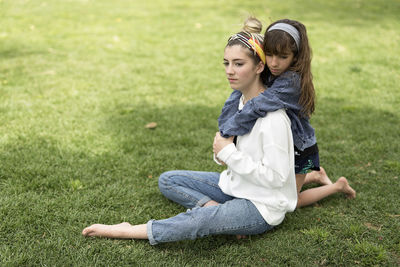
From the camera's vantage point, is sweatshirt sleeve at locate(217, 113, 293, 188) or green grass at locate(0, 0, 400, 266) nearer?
sweatshirt sleeve at locate(217, 113, 293, 188)

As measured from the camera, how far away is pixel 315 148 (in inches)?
114

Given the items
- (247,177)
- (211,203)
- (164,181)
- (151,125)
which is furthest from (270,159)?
(151,125)

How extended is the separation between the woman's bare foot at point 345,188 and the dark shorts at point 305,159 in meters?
0.35

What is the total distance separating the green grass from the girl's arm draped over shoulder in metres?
0.53

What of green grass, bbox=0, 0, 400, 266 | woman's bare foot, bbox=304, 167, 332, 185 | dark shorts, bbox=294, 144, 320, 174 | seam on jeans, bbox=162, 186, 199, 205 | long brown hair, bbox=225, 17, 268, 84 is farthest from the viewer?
woman's bare foot, bbox=304, 167, 332, 185

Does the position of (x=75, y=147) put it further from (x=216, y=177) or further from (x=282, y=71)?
(x=282, y=71)

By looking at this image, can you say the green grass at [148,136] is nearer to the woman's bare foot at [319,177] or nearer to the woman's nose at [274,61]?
the woman's bare foot at [319,177]

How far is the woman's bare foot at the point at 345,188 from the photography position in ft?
10.4

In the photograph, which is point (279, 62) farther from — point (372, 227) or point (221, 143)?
point (372, 227)

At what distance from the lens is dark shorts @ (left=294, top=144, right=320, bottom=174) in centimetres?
284

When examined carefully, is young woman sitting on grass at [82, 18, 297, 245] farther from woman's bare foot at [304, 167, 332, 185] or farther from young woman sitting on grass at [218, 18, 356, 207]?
woman's bare foot at [304, 167, 332, 185]

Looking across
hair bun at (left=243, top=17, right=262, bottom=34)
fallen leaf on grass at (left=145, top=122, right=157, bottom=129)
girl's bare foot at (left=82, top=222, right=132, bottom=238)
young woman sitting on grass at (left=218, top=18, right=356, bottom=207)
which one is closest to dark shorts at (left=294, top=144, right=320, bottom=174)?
young woman sitting on grass at (left=218, top=18, right=356, bottom=207)

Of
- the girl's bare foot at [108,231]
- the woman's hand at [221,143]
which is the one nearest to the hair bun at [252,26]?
the woman's hand at [221,143]

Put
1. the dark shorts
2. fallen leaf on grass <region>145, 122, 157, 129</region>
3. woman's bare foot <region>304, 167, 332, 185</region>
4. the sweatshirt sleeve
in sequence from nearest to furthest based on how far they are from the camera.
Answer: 1. the sweatshirt sleeve
2. the dark shorts
3. woman's bare foot <region>304, 167, 332, 185</region>
4. fallen leaf on grass <region>145, 122, 157, 129</region>
